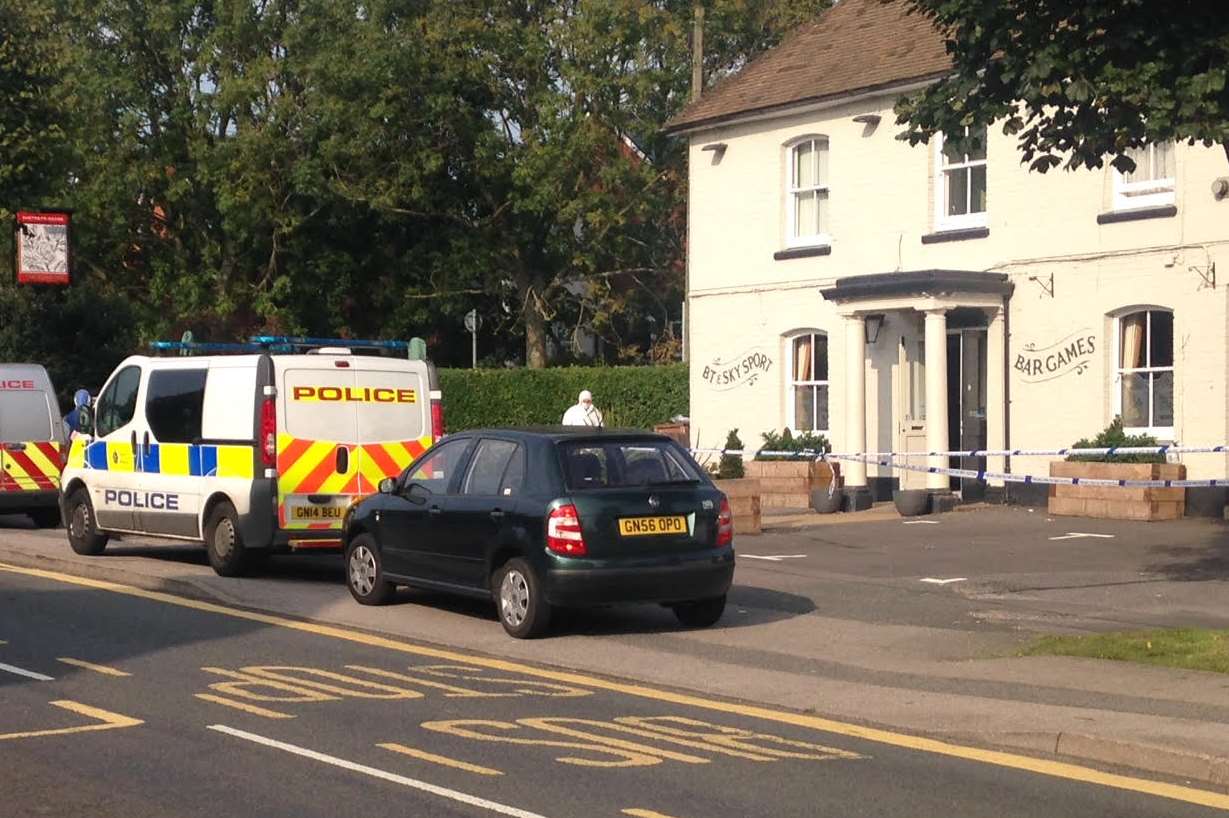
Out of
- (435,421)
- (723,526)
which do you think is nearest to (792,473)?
(435,421)

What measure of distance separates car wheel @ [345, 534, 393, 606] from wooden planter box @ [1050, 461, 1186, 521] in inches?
428

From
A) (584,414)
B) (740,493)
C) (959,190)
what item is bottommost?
(740,493)

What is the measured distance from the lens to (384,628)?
14266mm

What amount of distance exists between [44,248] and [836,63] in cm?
1385

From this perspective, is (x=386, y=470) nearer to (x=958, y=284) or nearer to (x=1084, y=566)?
(x=1084, y=566)

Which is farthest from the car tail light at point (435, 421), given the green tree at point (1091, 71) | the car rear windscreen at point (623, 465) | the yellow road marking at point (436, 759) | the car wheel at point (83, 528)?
the yellow road marking at point (436, 759)

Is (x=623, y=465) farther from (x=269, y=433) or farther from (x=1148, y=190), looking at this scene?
(x=1148, y=190)

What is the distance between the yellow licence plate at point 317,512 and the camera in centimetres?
1723

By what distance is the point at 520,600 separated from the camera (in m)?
13.6

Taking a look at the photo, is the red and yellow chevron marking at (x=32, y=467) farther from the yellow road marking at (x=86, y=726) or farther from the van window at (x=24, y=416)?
the yellow road marking at (x=86, y=726)

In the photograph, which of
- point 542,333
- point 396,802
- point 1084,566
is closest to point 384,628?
point 396,802

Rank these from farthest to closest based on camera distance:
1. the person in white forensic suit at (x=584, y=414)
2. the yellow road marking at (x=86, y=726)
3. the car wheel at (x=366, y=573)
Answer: the person in white forensic suit at (x=584, y=414) < the car wheel at (x=366, y=573) < the yellow road marking at (x=86, y=726)

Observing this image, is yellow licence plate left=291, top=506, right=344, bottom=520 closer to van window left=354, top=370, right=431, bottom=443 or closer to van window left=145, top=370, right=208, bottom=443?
van window left=354, top=370, right=431, bottom=443

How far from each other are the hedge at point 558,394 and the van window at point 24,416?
1226 centimetres
